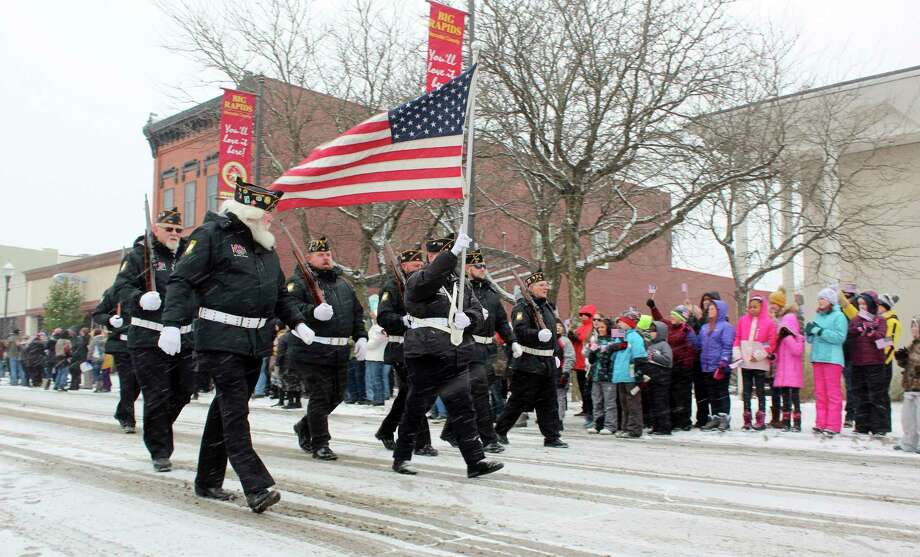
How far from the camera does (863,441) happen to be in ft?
34.8

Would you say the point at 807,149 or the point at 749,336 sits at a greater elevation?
the point at 807,149

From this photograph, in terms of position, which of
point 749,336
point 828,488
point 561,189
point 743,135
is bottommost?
point 828,488

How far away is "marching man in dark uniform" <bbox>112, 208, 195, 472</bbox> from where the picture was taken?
7.48 metres

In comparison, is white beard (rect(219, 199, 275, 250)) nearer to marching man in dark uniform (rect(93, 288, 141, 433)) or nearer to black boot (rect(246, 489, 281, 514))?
black boot (rect(246, 489, 281, 514))

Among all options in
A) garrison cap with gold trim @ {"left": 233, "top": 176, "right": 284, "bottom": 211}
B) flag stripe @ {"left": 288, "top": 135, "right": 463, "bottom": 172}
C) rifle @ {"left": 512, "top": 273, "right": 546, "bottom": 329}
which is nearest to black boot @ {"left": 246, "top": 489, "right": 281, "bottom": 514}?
garrison cap with gold trim @ {"left": 233, "top": 176, "right": 284, "bottom": 211}

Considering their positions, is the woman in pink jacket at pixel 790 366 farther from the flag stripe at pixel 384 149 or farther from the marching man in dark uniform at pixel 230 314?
the marching man in dark uniform at pixel 230 314

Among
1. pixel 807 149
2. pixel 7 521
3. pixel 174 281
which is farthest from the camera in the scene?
pixel 807 149

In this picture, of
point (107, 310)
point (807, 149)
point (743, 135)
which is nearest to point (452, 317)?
point (107, 310)

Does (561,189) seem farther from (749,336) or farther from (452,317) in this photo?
(452,317)

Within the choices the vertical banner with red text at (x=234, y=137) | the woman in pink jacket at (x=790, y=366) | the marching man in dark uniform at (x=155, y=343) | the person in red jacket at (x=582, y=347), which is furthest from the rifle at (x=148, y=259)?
the vertical banner with red text at (x=234, y=137)

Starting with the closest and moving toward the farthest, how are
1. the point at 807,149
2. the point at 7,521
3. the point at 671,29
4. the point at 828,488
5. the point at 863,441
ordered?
the point at 7,521 → the point at 828,488 → the point at 863,441 → the point at 671,29 → the point at 807,149

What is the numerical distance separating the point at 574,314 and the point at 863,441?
22.4 ft

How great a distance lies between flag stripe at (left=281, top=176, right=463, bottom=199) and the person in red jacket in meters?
6.61

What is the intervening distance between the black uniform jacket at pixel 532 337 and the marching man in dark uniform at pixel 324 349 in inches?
78.2
